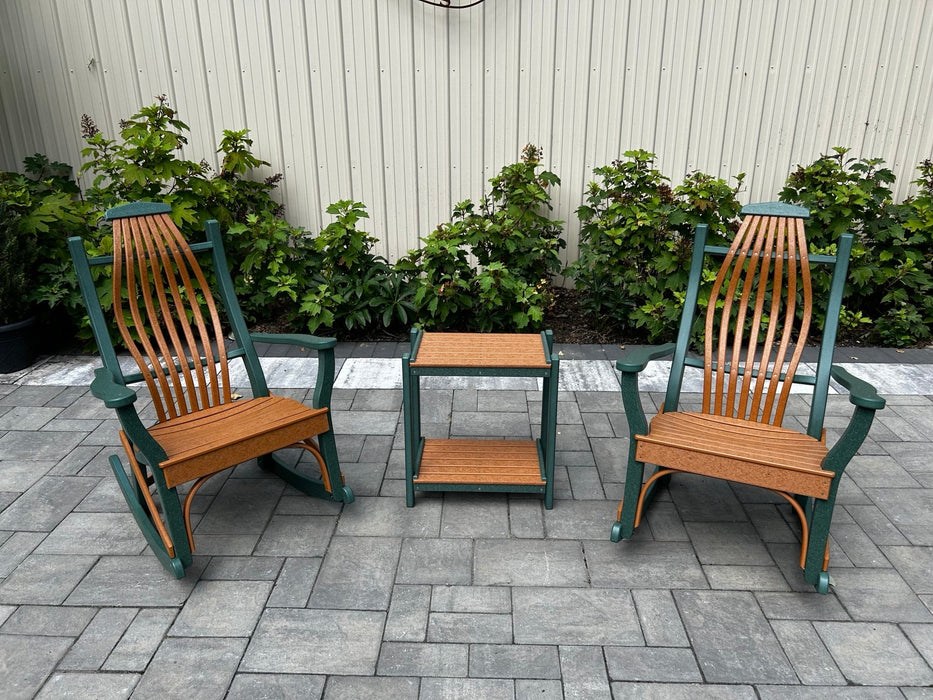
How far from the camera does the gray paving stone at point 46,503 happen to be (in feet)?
8.46

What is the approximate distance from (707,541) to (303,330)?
10.8 feet

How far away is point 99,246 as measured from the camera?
13.9 feet

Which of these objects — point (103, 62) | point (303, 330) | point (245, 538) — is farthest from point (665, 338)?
point (103, 62)

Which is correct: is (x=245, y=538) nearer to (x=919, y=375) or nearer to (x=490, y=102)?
(x=490, y=102)

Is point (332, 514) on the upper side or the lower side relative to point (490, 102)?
lower

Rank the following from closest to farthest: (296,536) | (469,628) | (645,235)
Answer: (469,628), (296,536), (645,235)

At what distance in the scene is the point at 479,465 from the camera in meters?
2.77

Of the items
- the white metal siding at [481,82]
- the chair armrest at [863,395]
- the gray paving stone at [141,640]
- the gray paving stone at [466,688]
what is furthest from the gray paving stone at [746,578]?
the white metal siding at [481,82]

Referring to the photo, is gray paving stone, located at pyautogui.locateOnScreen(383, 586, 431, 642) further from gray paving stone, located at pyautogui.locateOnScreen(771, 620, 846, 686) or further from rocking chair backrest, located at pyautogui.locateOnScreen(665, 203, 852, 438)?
rocking chair backrest, located at pyautogui.locateOnScreen(665, 203, 852, 438)

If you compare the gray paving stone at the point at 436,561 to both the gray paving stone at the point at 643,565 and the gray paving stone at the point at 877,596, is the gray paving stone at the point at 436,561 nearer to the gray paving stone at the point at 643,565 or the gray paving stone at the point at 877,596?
the gray paving stone at the point at 643,565

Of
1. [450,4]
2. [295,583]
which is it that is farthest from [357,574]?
[450,4]

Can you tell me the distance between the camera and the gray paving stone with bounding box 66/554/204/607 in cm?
216

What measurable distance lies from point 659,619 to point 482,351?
1.18m

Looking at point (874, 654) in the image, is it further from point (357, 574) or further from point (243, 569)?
point (243, 569)
